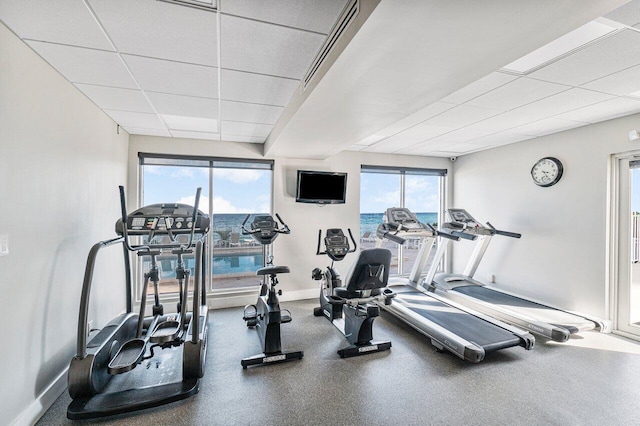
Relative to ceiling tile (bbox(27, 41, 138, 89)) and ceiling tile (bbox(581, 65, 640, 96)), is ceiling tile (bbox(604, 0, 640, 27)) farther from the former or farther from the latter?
ceiling tile (bbox(27, 41, 138, 89))

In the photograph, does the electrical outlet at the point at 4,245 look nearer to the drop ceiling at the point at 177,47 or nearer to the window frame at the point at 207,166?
the drop ceiling at the point at 177,47

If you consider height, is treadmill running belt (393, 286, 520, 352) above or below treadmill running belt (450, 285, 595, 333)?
below

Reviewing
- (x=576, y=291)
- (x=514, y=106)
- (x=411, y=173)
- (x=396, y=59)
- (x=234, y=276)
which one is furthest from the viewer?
(x=234, y=276)

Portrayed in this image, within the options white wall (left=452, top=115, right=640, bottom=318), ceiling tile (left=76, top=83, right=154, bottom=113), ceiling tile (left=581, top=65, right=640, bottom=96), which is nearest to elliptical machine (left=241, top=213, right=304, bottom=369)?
ceiling tile (left=76, top=83, right=154, bottom=113)

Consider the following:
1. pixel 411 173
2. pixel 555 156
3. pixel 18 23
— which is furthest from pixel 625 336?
pixel 18 23

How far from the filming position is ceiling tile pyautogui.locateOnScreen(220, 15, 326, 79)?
186 cm

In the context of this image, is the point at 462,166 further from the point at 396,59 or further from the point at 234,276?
the point at 234,276

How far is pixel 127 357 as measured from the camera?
268 centimetres

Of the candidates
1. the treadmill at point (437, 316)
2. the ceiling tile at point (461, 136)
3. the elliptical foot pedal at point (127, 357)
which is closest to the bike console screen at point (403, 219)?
the treadmill at point (437, 316)

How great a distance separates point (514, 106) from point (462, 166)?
2.90 metres

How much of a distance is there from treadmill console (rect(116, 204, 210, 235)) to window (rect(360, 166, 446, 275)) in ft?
11.0

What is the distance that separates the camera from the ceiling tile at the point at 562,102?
2.90 metres

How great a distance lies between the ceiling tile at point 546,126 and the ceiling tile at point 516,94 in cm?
92

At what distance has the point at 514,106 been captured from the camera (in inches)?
128
